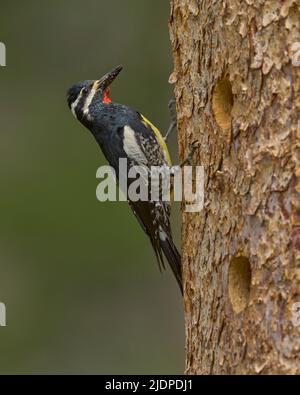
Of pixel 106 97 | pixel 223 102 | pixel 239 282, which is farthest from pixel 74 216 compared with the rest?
pixel 239 282

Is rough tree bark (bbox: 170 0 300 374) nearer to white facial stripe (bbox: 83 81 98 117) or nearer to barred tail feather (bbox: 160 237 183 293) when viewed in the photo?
barred tail feather (bbox: 160 237 183 293)

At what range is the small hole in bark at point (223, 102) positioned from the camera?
17.5ft

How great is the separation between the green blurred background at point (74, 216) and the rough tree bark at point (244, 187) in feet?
19.2

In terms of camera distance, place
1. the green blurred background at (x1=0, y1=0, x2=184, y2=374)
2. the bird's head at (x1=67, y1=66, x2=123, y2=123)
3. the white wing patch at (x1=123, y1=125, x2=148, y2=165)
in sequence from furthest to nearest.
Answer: the green blurred background at (x1=0, y1=0, x2=184, y2=374) → the bird's head at (x1=67, y1=66, x2=123, y2=123) → the white wing patch at (x1=123, y1=125, x2=148, y2=165)

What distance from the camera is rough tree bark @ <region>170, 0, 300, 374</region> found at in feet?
16.4

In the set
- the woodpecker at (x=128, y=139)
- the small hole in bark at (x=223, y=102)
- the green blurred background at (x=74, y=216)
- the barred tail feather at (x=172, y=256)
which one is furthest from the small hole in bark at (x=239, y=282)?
the green blurred background at (x=74, y=216)

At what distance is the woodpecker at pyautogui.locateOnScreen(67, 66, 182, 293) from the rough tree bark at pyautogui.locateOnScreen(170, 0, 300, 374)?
1009 mm

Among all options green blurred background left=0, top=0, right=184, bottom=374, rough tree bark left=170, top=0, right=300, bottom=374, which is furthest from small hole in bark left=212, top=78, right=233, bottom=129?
green blurred background left=0, top=0, right=184, bottom=374

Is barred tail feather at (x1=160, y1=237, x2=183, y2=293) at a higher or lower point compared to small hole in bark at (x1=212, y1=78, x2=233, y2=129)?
lower

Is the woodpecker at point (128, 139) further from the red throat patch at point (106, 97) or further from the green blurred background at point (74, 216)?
the green blurred background at point (74, 216)

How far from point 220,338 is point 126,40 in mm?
6773

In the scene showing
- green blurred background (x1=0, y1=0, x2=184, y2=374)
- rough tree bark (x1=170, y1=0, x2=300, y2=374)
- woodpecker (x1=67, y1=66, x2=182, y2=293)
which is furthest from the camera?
green blurred background (x1=0, y1=0, x2=184, y2=374)

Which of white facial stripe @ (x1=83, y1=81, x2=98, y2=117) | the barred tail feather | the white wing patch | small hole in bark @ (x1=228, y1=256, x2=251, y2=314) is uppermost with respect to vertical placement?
white facial stripe @ (x1=83, y1=81, x2=98, y2=117)

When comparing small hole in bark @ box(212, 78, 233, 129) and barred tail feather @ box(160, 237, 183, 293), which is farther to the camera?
barred tail feather @ box(160, 237, 183, 293)
